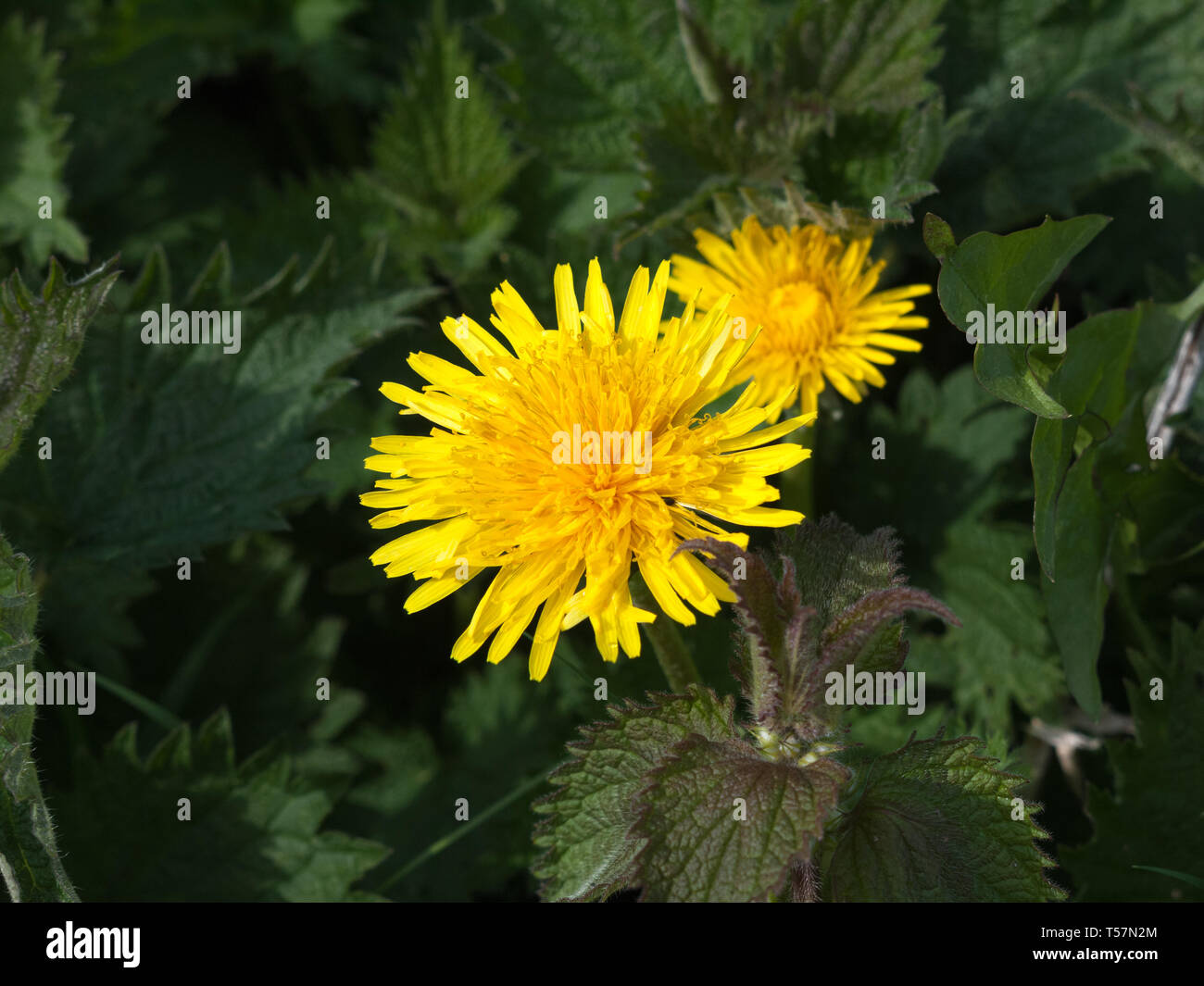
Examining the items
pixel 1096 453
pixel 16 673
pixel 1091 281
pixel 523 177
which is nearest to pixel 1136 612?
pixel 1096 453

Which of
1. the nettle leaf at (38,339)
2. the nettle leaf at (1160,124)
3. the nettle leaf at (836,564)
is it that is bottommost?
the nettle leaf at (836,564)

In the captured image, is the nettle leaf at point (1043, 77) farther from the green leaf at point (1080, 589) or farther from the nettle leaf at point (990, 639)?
the green leaf at point (1080, 589)

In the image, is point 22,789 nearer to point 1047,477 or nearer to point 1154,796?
point 1047,477

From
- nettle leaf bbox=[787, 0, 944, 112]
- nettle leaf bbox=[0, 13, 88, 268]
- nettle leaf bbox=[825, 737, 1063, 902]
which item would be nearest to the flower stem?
nettle leaf bbox=[825, 737, 1063, 902]

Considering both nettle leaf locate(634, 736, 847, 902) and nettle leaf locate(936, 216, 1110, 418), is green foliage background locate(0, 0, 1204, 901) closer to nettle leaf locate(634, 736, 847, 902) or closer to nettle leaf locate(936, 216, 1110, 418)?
nettle leaf locate(936, 216, 1110, 418)

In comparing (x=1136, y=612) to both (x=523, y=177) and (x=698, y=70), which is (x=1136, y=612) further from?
(x=523, y=177)

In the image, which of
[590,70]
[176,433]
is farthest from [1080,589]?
[176,433]

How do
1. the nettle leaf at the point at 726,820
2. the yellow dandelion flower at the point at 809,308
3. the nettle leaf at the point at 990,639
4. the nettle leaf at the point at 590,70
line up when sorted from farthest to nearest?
the nettle leaf at the point at 590,70
the nettle leaf at the point at 990,639
the yellow dandelion flower at the point at 809,308
the nettle leaf at the point at 726,820

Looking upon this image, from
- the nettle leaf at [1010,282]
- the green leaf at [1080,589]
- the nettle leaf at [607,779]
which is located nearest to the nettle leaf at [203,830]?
the nettle leaf at [607,779]
